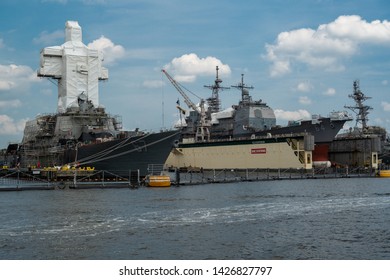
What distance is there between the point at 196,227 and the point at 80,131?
147ft

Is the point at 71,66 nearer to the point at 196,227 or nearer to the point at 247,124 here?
the point at 247,124

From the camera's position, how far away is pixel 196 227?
2189 cm

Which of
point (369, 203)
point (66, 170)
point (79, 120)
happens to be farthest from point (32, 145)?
point (369, 203)

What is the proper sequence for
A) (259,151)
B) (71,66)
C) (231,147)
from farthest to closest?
(231,147) → (259,151) → (71,66)

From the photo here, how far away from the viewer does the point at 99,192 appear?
40344 mm

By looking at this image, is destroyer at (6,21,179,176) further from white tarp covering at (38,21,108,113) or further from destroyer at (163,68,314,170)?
destroyer at (163,68,314,170)

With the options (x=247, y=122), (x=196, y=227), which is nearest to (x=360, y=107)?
(x=247, y=122)

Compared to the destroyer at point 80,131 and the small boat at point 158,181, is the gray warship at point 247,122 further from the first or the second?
the small boat at point 158,181

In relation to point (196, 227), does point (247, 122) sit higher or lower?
higher

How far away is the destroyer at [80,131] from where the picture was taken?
52125mm

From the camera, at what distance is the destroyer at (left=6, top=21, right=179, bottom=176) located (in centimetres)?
5212

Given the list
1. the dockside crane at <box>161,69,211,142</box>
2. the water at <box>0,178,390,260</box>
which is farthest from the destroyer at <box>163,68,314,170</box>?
the water at <box>0,178,390,260</box>

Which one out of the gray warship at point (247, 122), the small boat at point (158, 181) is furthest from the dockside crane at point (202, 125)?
the small boat at point (158, 181)

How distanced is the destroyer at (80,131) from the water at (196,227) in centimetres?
1656
